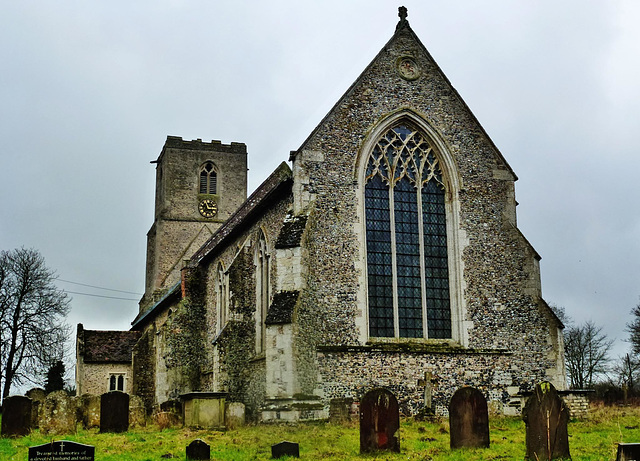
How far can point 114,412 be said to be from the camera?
17.5 meters

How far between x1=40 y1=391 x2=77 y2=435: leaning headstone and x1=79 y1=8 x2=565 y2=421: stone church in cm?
450

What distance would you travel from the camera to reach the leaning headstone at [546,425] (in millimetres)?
11828

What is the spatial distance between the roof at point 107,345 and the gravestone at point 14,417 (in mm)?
21399

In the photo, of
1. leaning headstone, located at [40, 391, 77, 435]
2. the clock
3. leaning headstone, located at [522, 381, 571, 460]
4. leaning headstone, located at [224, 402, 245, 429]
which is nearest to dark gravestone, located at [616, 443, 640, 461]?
leaning headstone, located at [522, 381, 571, 460]

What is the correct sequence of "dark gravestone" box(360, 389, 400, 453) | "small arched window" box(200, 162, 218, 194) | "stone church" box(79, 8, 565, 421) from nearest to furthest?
"dark gravestone" box(360, 389, 400, 453) → "stone church" box(79, 8, 565, 421) → "small arched window" box(200, 162, 218, 194)

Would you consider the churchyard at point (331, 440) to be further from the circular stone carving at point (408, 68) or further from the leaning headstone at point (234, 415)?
the circular stone carving at point (408, 68)

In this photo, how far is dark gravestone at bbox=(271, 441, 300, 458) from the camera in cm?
1282

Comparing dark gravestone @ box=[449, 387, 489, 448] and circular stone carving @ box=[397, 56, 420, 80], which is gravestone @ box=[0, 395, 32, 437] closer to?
dark gravestone @ box=[449, 387, 489, 448]

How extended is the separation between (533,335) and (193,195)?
30984 mm

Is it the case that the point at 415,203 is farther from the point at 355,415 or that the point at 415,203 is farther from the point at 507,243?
the point at 355,415

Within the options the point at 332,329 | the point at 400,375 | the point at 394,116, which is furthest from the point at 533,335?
the point at 394,116

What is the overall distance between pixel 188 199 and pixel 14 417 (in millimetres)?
31131

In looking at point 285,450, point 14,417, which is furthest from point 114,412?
point 285,450

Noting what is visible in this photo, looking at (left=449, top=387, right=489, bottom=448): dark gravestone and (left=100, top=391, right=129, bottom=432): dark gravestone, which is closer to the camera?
(left=449, top=387, right=489, bottom=448): dark gravestone
